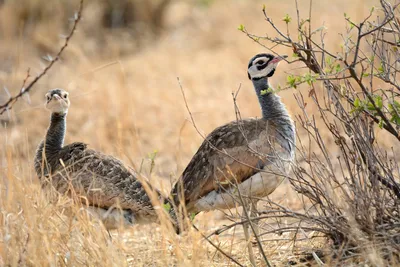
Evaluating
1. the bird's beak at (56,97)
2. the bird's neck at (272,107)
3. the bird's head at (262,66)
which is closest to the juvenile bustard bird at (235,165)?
the bird's neck at (272,107)

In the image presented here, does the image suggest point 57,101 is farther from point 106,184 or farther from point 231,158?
point 231,158

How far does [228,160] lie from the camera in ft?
18.0

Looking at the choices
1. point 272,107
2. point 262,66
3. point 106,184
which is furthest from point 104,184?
point 262,66

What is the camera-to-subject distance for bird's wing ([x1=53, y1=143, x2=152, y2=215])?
5629 mm

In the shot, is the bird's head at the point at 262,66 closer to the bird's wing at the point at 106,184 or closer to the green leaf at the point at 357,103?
the bird's wing at the point at 106,184

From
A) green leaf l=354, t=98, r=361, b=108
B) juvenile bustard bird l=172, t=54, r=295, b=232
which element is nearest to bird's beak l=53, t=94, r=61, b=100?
juvenile bustard bird l=172, t=54, r=295, b=232

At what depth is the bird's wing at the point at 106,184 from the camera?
18.5 ft

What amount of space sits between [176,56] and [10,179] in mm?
8798

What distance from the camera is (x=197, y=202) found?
548 cm

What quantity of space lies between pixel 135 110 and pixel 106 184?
485 cm

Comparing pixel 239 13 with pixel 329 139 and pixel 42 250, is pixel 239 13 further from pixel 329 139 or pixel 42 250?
pixel 42 250

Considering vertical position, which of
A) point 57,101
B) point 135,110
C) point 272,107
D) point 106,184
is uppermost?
point 135,110

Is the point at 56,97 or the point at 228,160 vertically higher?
the point at 56,97

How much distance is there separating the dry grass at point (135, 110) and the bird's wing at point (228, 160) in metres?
0.15
